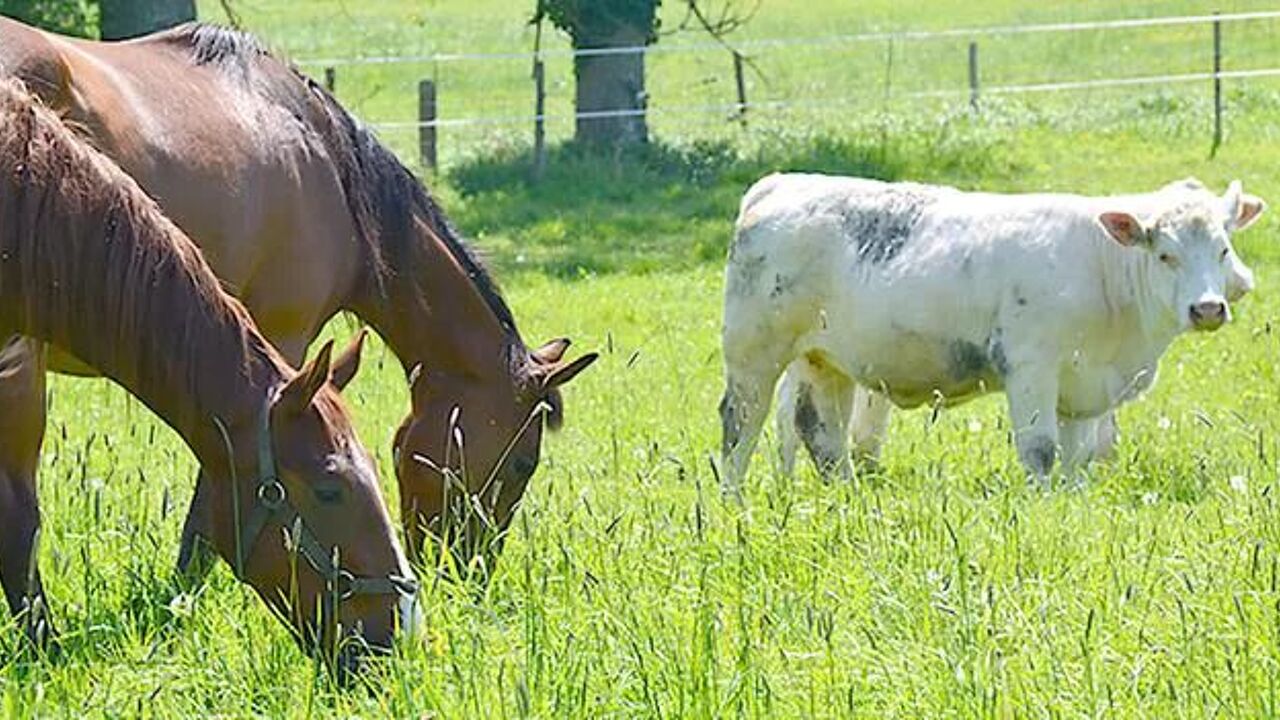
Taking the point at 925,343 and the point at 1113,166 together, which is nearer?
the point at 925,343

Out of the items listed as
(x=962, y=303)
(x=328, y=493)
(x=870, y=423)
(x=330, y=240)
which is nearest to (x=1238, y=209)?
(x=962, y=303)

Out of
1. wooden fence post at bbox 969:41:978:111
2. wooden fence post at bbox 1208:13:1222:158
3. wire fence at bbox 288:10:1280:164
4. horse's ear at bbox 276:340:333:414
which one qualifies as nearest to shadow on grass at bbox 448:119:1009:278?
wire fence at bbox 288:10:1280:164

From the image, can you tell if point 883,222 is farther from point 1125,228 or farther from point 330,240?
point 330,240

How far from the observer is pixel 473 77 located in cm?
3206

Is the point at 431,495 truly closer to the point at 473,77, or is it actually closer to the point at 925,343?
the point at 925,343

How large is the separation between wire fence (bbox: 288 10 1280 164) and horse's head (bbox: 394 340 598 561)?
1530 cm

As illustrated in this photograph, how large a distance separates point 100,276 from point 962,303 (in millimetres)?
4637

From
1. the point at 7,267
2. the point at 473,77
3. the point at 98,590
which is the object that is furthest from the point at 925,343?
the point at 473,77

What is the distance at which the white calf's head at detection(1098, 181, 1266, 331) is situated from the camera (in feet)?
28.6

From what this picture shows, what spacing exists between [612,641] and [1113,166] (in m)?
17.2

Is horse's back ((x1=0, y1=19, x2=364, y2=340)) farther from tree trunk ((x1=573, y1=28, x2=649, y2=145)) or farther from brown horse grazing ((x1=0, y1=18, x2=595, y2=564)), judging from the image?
tree trunk ((x1=573, y1=28, x2=649, y2=145))

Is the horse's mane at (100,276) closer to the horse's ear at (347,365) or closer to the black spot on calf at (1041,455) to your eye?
the horse's ear at (347,365)

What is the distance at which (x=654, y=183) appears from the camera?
21031 mm

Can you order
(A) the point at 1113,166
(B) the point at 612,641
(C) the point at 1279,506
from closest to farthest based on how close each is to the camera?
1. (B) the point at 612,641
2. (C) the point at 1279,506
3. (A) the point at 1113,166
